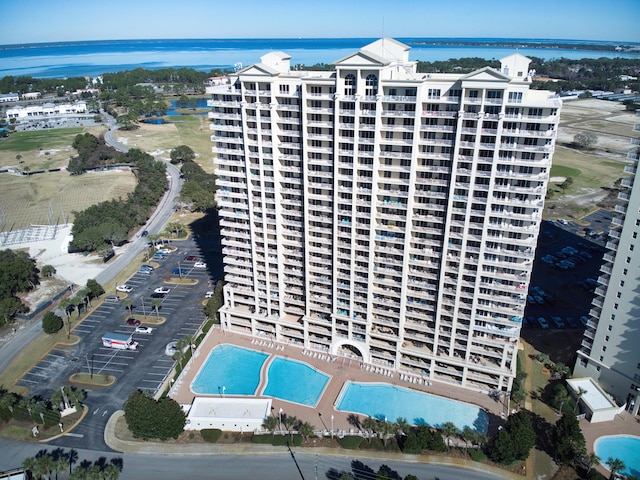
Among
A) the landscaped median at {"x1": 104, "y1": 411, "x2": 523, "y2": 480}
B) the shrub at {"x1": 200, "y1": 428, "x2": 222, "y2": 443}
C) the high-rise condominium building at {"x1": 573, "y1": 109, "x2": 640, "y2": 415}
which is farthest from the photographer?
the shrub at {"x1": 200, "y1": 428, "x2": 222, "y2": 443}

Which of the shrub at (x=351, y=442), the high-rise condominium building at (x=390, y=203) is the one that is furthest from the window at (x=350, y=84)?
the shrub at (x=351, y=442)

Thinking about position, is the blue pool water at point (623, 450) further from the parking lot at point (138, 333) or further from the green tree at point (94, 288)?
the green tree at point (94, 288)

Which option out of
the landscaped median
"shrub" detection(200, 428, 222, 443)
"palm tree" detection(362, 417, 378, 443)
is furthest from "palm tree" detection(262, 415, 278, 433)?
"palm tree" detection(362, 417, 378, 443)

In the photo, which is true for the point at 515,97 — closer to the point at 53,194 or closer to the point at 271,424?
the point at 271,424

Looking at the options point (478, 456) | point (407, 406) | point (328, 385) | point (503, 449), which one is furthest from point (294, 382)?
point (503, 449)

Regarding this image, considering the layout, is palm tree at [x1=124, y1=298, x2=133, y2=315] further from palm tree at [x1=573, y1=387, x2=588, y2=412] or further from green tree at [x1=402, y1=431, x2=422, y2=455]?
palm tree at [x1=573, y1=387, x2=588, y2=412]

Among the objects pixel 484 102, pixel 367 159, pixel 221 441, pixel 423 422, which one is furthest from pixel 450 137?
pixel 221 441

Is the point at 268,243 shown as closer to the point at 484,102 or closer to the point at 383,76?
the point at 383,76
